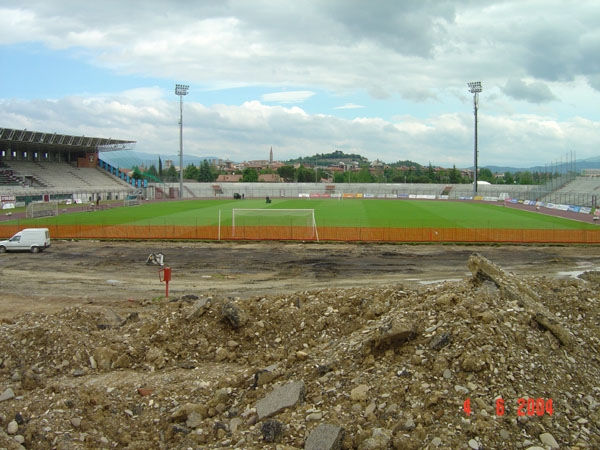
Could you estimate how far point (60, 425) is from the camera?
31.8 feet

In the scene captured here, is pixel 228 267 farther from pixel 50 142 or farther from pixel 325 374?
pixel 50 142

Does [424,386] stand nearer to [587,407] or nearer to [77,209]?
[587,407]

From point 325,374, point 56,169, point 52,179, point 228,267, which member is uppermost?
point 56,169

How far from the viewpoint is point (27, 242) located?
3712cm

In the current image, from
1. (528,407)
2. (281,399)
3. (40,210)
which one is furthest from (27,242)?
(528,407)

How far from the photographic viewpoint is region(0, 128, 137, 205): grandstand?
8038 centimetres

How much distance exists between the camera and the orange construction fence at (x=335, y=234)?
42656 millimetres

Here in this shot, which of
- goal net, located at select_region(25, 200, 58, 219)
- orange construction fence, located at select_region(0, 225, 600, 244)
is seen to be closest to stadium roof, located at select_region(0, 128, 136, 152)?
goal net, located at select_region(25, 200, 58, 219)

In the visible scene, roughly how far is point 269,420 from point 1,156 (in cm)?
9451

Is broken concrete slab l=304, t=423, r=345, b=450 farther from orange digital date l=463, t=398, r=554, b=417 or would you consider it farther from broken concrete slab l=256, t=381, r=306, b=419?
orange digital date l=463, t=398, r=554, b=417

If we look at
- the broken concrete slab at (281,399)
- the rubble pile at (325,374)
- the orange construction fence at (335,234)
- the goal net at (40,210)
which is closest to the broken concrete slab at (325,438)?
the rubble pile at (325,374)

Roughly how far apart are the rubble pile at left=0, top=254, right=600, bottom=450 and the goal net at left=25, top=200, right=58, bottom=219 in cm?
5263

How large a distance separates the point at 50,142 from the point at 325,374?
96103 millimetres

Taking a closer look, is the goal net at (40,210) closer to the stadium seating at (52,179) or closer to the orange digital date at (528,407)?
the stadium seating at (52,179)
